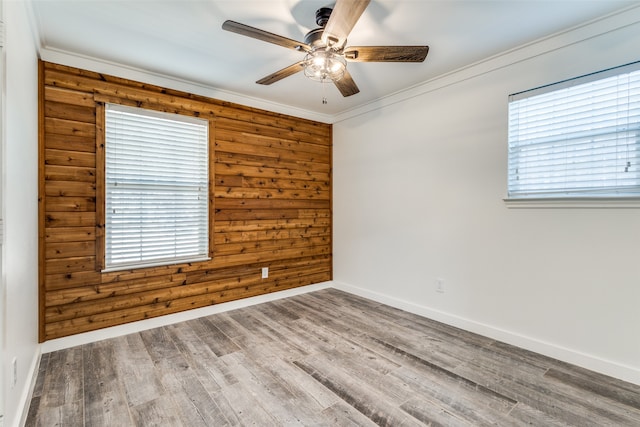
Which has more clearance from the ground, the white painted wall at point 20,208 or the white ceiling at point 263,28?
A: the white ceiling at point 263,28

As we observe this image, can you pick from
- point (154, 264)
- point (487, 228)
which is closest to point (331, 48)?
point (487, 228)

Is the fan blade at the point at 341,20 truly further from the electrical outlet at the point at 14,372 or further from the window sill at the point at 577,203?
the electrical outlet at the point at 14,372

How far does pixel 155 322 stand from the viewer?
3012 mm

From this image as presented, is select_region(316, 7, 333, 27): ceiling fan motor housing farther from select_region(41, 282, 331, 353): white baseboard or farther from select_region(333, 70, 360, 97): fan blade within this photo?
select_region(41, 282, 331, 353): white baseboard

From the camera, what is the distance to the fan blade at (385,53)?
76.3 inches

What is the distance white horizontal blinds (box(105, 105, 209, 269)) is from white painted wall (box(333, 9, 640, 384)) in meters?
2.02

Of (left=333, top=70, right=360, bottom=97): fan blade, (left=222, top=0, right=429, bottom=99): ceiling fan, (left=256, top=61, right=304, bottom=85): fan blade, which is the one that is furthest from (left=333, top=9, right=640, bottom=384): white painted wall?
(left=256, top=61, right=304, bottom=85): fan blade

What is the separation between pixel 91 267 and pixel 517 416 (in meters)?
3.37


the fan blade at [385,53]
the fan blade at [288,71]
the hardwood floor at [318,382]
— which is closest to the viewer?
the hardwood floor at [318,382]

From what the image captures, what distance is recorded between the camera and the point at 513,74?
2.57 meters

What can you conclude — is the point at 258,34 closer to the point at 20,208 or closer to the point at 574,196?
the point at 20,208

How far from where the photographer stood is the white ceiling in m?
1.98

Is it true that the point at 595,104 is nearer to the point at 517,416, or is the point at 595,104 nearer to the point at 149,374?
the point at 517,416

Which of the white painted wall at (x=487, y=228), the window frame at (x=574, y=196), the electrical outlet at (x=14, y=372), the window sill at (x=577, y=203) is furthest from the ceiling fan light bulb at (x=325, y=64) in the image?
the electrical outlet at (x=14, y=372)
